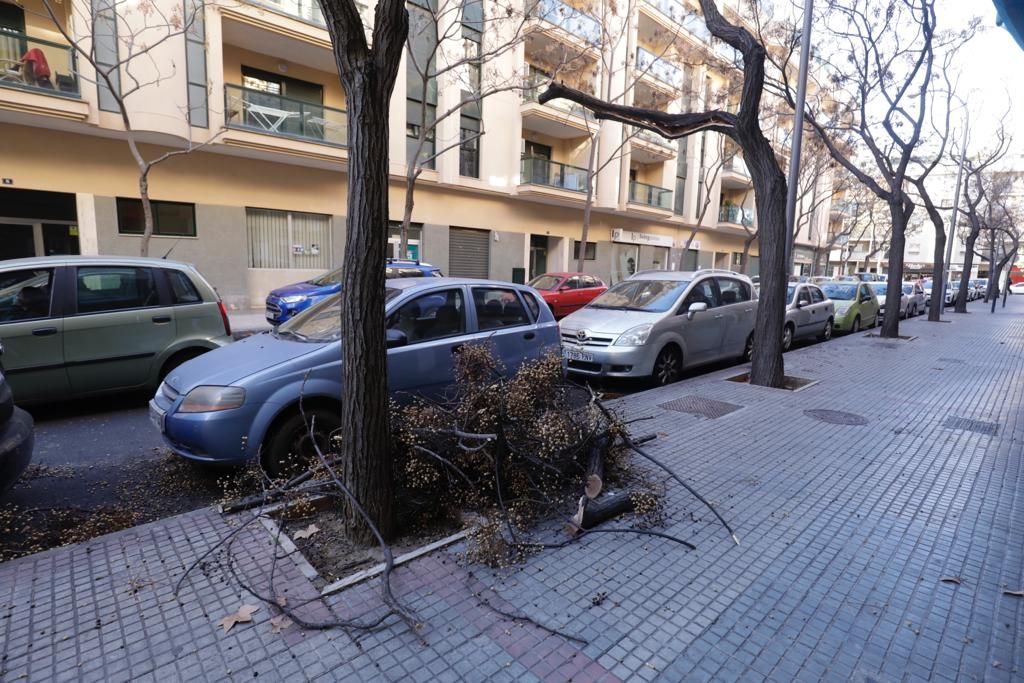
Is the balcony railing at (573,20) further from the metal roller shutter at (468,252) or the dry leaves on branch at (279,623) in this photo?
the dry leaves on branch at (279,623)

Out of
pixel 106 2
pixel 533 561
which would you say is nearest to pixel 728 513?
pixel 533 561

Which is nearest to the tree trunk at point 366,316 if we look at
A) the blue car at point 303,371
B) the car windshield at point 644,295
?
the blue car at point 303,371

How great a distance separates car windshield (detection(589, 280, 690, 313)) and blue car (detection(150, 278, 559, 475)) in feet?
9.85

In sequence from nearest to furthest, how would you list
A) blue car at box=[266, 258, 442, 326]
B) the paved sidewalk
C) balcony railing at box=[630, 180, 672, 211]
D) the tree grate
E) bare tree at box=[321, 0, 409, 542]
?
1. the paved sidewalk
2. bare tree at box=[321, 0, 409, 542]
3. the tree grate
4. blue car at box=[266, 258, 442, 326]
5. balcony railing at box=[630, 180, 672, 211]

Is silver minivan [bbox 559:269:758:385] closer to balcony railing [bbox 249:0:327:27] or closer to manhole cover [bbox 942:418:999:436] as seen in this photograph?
manhole cover [bbox 942:418:999:436]

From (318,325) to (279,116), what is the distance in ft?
41.7

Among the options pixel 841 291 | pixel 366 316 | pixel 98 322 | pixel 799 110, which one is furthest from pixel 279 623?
pixel 841 291

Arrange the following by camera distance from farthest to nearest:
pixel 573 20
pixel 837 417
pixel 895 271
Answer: pixel 573 20, pixel 895 271, pixel 837 417

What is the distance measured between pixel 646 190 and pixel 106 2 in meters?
21.5

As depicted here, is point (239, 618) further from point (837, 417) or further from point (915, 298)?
point (915, 298)

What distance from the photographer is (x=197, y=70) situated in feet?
47.0

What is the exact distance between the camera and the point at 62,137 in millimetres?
13281

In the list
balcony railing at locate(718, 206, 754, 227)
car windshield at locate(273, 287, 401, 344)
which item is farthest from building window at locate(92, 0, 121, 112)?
balcony railing at locate(718, 206, 754, 227)

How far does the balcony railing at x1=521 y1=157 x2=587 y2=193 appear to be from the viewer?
2147 centimetres
